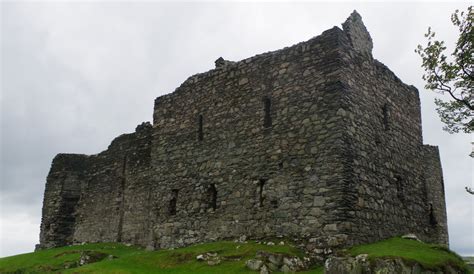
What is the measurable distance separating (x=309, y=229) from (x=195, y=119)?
7.19 metres

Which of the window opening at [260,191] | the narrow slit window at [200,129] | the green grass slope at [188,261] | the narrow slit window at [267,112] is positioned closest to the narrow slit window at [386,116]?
the narrow slit window at [267,112]

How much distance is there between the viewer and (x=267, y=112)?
17.8 m

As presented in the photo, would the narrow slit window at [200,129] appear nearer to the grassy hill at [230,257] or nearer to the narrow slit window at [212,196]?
the narrow slit window at [212,196]

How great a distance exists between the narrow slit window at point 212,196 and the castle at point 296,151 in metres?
0.04

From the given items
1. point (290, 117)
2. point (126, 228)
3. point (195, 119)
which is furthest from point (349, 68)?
point (126, 228)

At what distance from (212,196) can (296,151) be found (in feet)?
13.4

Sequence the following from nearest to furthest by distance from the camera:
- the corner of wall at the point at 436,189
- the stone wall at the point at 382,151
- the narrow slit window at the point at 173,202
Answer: the stone wall at the point at 382,151 → the narrow slit window at the point at 173,202 → the corner of wall at the point at 436,189

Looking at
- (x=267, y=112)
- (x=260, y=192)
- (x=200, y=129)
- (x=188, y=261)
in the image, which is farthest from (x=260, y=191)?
(x=200, y=129)

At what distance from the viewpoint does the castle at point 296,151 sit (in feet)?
51.0

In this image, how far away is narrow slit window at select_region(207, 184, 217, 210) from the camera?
18625 millimetres

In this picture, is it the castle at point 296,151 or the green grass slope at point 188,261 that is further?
the castle at point 296,151

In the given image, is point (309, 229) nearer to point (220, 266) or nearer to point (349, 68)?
point (220, 266)

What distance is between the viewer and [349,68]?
16.6 meters

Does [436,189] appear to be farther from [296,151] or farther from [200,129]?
[200,129]
